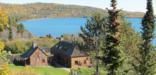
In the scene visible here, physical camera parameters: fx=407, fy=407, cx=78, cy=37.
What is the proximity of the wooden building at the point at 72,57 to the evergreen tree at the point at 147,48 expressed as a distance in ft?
94.6

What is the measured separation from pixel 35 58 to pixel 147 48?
1324 inches

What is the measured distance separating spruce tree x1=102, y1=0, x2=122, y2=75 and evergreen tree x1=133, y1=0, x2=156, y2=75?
18.6 meters

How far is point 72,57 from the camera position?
76688 millimetres

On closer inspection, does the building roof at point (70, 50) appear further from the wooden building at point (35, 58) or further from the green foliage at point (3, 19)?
the green foliage at point (3, 19)

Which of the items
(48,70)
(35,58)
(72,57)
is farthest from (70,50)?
(48,70)

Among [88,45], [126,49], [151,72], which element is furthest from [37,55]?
[151,72]

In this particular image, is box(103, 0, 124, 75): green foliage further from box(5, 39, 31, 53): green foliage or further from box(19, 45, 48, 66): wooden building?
box(5, 39, 31, 53): green foliage

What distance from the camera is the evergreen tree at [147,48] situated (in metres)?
46.2

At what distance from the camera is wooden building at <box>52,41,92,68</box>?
76875mm

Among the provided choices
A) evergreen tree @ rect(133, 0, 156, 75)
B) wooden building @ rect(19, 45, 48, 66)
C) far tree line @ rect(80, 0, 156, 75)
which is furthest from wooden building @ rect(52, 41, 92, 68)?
evergreen tree @ rect(133, 0, 156, 75)

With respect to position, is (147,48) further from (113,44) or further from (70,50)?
(70,50)

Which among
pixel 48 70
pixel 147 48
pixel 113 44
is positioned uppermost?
pixel 113 44

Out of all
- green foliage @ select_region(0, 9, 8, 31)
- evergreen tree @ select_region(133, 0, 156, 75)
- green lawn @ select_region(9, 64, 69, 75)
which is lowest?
green lawn @ select_region(9, 64, 69, 75)

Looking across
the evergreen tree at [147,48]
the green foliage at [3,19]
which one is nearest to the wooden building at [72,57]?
the evergreen tree at [147,48]
